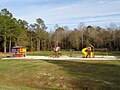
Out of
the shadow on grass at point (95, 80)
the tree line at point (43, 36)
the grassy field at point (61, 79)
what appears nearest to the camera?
the shadow on grass at point (95, 80)

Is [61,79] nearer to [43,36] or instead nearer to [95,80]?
[95,80]

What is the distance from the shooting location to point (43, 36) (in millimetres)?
108312

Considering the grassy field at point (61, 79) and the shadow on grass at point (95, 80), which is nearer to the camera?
the shadow on grass at point (95, 80)

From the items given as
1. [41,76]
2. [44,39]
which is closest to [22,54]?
[41,76]

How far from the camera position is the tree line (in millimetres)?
86625

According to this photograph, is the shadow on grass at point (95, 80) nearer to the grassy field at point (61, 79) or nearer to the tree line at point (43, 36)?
the grassy field at point (61, 79)

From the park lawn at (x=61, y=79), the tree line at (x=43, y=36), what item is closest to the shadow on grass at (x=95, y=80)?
the park lawn at (x=61, y=79)

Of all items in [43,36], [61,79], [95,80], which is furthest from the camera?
[43,36]

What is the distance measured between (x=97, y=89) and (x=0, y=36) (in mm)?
77277

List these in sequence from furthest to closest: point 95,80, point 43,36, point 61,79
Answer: point 43,36
point 61,79
point 95,80

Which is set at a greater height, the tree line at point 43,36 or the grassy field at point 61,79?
the tree line at point 43,36

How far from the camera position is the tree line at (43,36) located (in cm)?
8662

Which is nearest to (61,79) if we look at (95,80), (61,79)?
(61,79)

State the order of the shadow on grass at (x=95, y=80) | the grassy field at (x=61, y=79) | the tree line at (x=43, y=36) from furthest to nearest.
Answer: the tree line at (x=43, y=36) → the grassy field at (x=61, y=79) → the shadow on grass at (x=95, y=80)
